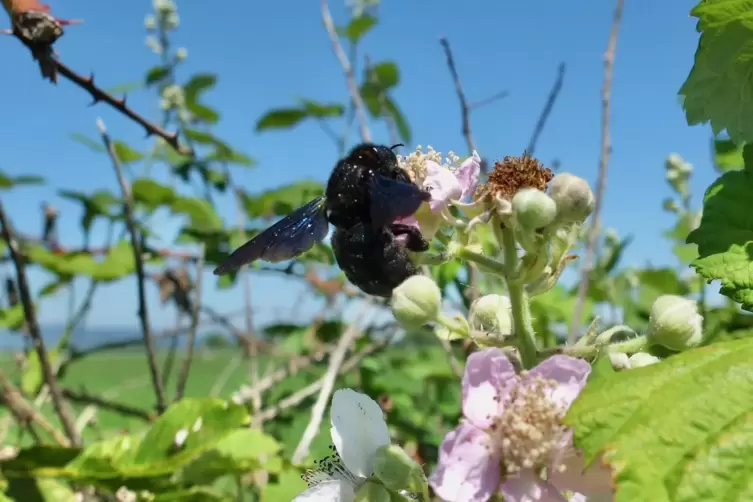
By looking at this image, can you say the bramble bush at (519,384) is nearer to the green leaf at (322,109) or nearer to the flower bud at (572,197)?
the flower bud at (572,197)

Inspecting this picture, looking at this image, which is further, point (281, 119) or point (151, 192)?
point (281, 119)

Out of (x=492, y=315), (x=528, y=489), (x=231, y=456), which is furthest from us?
(x=231, y=456)

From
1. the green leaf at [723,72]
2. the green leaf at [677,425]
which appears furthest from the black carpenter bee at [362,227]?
the green leaf at [723,72]

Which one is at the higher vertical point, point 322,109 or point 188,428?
point 322,109

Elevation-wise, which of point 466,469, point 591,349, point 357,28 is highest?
point 357,28

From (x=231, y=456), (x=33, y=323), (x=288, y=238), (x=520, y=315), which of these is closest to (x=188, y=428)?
(x=231, y=456)

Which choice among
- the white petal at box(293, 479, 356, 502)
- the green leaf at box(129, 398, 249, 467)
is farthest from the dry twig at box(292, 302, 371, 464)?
the white petal at box(293, 479, 356, 502)

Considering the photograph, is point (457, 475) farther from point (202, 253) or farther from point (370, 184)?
point (202, 253)

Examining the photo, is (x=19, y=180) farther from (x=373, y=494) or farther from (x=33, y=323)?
(x=373, y=494)
